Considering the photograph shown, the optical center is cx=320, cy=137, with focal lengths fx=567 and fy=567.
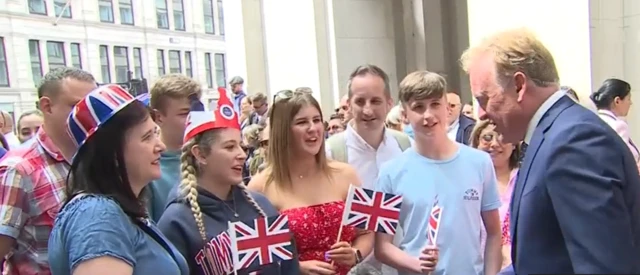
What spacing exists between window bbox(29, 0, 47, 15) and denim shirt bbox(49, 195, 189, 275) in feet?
34.4

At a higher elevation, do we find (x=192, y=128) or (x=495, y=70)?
(x=495, y=70)

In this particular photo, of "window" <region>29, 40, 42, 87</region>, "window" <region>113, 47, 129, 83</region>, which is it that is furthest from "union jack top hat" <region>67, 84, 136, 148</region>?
"window" <region>113, 47, 129, 83</region>

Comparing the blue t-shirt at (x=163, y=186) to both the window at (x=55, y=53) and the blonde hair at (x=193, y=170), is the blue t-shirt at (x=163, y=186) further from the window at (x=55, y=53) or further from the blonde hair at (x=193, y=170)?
the window at (x=55, y=53)

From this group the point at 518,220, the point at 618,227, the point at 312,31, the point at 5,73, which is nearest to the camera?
the point at 618,227

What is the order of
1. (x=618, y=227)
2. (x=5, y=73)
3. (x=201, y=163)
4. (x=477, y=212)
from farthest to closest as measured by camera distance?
1. (x=5, y=73)
2. (x=477, y=212)
3. (x=201, y=163)
4. (x=618, y=227)

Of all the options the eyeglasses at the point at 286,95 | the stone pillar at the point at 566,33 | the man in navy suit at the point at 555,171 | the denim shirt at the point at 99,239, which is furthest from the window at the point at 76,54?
the man in navy suit at the point at 555,171

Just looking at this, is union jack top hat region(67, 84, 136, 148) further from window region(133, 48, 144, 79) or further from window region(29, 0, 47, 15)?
window region(133, 48, 144, 79)

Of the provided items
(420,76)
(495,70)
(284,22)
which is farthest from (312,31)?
(495,70)

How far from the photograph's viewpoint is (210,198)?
2.26 meters

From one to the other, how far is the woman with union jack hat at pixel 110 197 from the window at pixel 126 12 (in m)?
12.0

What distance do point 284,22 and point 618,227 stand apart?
7.12 meters

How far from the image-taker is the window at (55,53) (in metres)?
11.1

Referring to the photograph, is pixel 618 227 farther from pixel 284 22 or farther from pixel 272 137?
pixel 284 22

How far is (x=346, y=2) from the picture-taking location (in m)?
8.12
